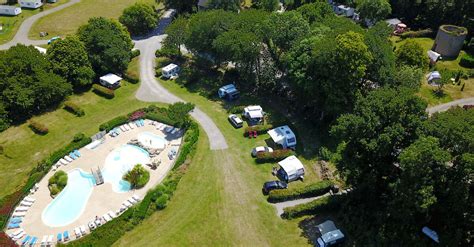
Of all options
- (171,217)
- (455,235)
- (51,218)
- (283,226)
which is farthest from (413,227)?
(51,218)

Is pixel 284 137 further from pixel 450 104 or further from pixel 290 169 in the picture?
pixel 450 104

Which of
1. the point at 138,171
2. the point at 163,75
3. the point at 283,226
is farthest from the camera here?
the point at 163,75

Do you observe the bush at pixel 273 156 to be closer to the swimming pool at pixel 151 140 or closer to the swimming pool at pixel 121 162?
the swimming pool at pixel 151 140

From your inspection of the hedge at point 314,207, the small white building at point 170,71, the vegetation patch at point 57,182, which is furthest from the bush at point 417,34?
the vegetation patch at point 57,182

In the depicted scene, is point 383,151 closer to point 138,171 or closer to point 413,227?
point 413,227

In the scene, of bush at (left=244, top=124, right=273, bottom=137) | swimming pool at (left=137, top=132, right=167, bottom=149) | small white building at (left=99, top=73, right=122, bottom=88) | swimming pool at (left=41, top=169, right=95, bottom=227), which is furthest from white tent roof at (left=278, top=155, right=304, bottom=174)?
small white building at (left=99, top=73, right=122, bottom=88)

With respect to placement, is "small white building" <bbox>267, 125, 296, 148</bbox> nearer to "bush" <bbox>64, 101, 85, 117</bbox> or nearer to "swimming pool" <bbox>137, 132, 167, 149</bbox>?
"swimming pool" <bbox>137, 132, 167, 149</bbox>

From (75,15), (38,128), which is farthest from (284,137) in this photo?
(75,15)
